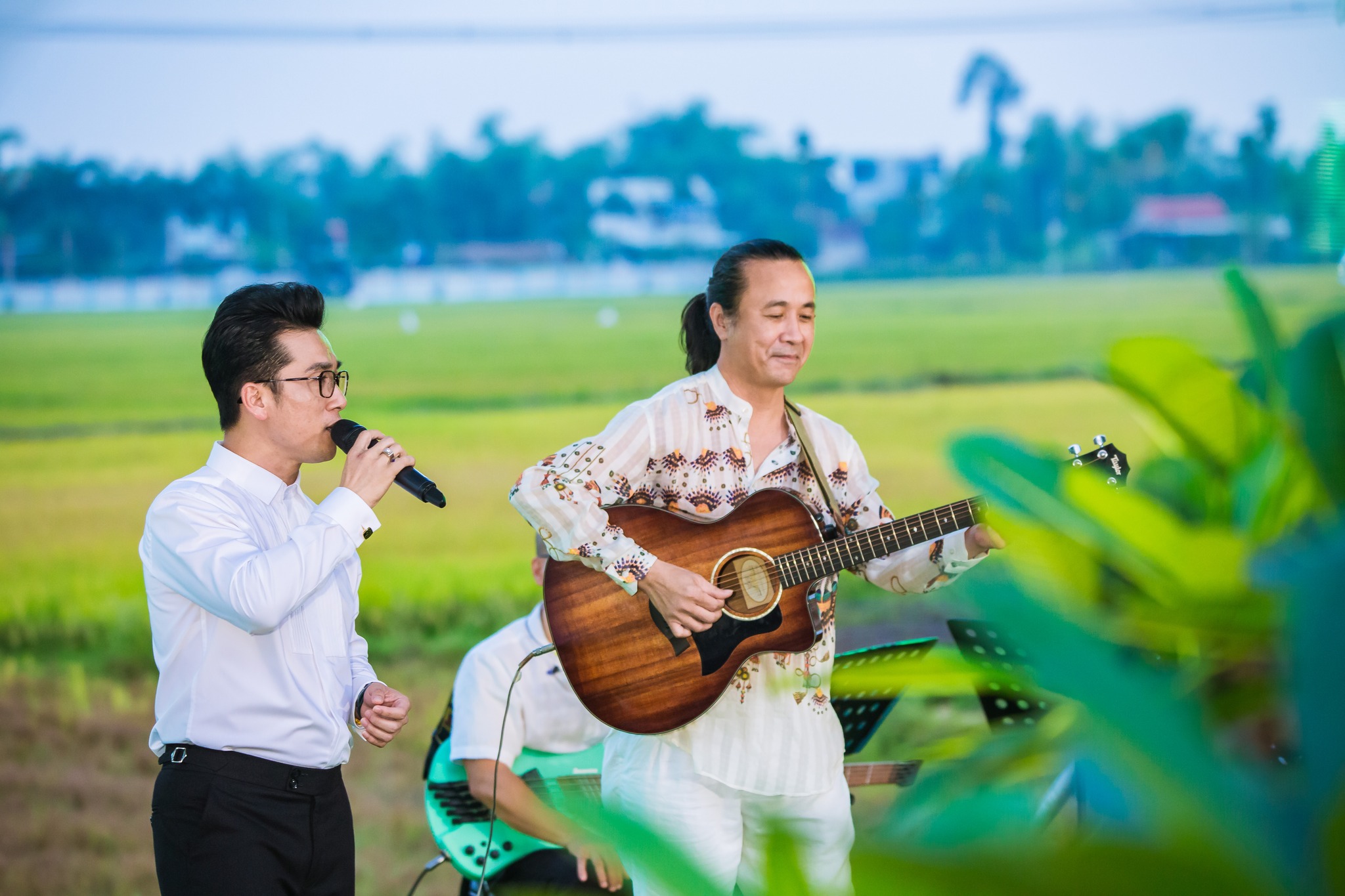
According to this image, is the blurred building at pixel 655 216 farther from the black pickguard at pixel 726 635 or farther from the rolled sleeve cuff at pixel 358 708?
the rolled sleeve cuff at pixel 358 708

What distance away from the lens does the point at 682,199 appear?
7.53 meters

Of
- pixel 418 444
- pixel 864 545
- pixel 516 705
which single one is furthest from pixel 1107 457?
pixel 418 444

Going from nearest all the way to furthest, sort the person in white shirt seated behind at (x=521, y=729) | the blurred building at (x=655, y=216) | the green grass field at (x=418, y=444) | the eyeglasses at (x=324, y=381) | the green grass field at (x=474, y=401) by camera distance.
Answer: the eyeglasses at (x=324, y=381) → the person in white shirt seated behind at (x=521, y=729) → the green grass field at (x=418, y=444) → the green grass field at (x=474, y=401) → the blurred building at (x=655, y=216)

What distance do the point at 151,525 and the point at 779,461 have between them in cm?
114

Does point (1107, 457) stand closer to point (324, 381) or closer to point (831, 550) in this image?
point (831, 550)

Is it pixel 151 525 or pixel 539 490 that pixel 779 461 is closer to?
pixel 539 490

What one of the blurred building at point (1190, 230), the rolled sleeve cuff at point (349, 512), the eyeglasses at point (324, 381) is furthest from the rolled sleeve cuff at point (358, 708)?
the blurred building at point (1190, 230)

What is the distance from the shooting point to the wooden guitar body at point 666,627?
2.16m

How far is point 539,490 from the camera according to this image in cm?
216

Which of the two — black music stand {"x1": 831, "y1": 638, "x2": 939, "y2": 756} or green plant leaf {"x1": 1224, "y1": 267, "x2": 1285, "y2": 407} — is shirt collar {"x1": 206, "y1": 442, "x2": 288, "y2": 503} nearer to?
black music stand {"x1": 831, "y1": 638, "x2": 939, "y2": 756}

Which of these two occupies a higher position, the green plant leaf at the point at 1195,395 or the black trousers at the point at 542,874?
the green plant leaf at the point at 1195,395

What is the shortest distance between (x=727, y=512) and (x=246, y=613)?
92 cm

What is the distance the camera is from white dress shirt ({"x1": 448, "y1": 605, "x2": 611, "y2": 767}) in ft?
8.26

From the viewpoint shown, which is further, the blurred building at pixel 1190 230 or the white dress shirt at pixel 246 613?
the blurred building at pixel 1190 230
